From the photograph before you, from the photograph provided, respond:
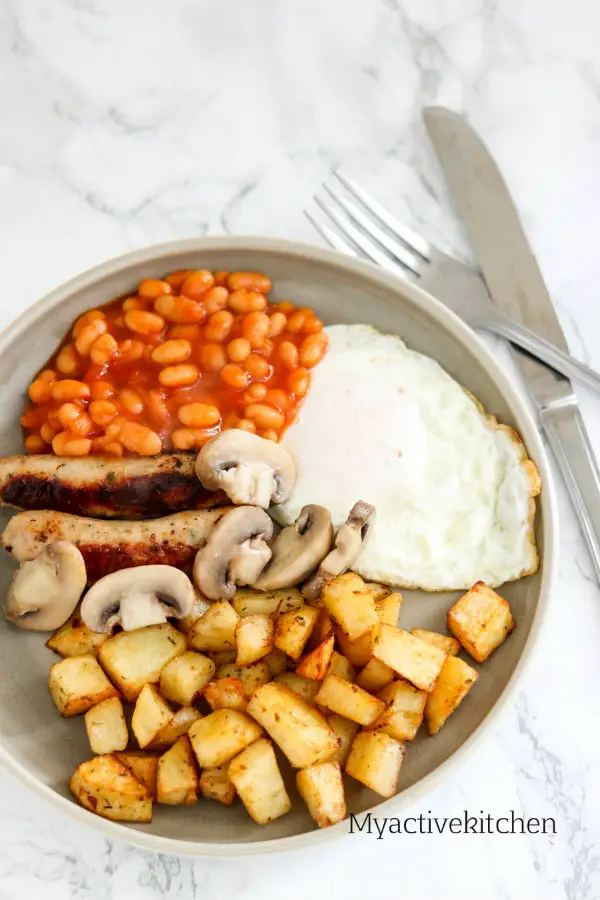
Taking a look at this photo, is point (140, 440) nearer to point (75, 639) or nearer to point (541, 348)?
point (75, 639)

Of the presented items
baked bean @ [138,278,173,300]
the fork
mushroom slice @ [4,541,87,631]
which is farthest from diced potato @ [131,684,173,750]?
the fork

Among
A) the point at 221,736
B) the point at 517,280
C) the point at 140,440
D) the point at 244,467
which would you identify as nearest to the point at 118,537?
the point at 140,440

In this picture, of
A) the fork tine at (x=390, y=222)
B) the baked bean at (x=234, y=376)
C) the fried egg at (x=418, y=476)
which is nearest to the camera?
the fried egg at (x=418, y=476)

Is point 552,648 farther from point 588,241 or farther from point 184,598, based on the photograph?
point 588,241

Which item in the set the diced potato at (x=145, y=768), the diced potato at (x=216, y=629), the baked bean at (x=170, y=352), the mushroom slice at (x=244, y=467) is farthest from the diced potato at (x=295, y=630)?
the baked bean at (x=170, y=352)

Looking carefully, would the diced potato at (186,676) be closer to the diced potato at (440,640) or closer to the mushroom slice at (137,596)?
the mushroom slice at (137,596)

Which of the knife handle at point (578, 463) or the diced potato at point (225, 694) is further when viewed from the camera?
the knife handle at point (578, 463)

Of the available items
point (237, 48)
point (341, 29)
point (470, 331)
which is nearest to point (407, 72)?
point (341, 29)
